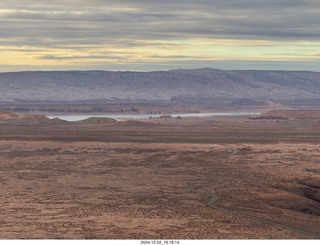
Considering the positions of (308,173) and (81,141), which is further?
(81,141)

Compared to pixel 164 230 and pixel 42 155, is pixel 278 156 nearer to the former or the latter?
pixel 42 155

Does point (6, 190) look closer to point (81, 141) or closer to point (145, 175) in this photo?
point (145, 175)

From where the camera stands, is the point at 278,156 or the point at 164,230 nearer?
the point at 164,230

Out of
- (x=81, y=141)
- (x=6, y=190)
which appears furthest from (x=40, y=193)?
(x=81, y=141)

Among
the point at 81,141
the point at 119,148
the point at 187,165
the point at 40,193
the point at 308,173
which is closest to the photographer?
the point at 40,193

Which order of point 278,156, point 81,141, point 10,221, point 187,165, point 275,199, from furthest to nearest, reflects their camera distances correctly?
point 81,141 < point 278,156 < point 187,165 < point 275,199 < point 10,221

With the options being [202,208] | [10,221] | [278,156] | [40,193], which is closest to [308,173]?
[278,156]
